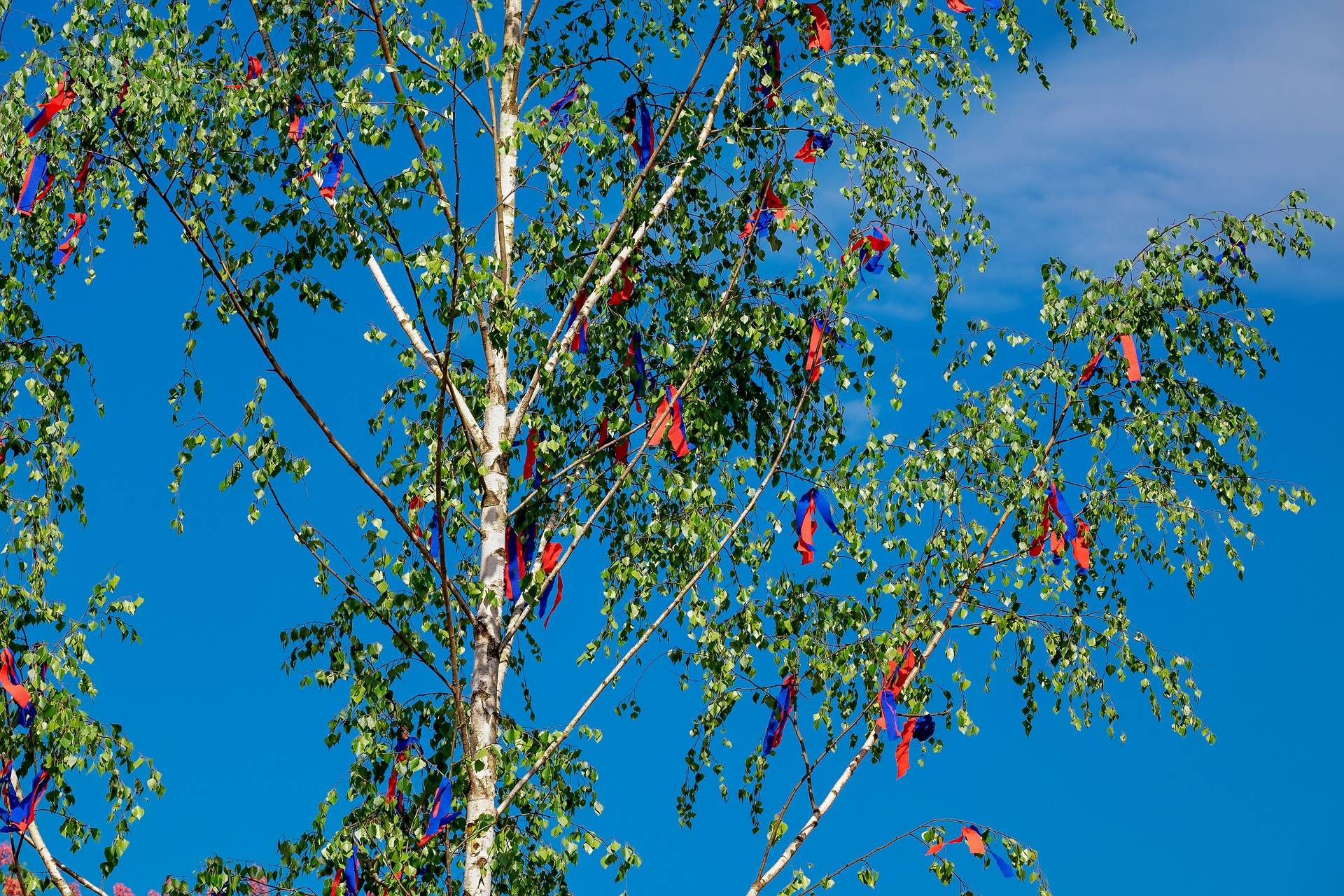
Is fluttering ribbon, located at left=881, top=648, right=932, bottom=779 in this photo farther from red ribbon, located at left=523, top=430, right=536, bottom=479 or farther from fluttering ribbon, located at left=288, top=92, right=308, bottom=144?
fluttering ribbon, located at left=288, top=92, right=308, bottom=144

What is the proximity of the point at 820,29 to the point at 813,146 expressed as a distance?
0.75 m

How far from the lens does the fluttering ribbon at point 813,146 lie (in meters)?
6.13

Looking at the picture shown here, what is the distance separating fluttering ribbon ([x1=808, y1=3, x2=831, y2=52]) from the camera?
6.45m

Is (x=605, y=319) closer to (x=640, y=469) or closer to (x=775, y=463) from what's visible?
(x=640, y=469)

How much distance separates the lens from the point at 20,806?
515 centimetres

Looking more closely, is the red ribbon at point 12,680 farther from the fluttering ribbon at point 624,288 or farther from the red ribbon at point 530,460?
the fluttering ribbon at point 624,288

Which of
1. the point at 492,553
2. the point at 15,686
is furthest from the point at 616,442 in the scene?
the point at 15,686

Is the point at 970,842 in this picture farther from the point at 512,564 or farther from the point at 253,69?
the point at 253,69

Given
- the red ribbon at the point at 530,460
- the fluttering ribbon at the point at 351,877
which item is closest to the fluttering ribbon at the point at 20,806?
the fluttering ribbon at the point at 351,877

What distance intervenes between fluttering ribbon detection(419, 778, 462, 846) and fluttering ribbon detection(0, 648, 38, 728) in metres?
1.63

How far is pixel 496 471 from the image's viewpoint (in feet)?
18.8

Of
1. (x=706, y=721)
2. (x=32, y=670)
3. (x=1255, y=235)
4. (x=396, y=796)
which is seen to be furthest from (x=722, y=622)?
(x=1255, y=235)

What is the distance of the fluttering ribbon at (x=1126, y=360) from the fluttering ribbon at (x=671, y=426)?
80.2 inches

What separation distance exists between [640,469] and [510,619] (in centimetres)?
99
